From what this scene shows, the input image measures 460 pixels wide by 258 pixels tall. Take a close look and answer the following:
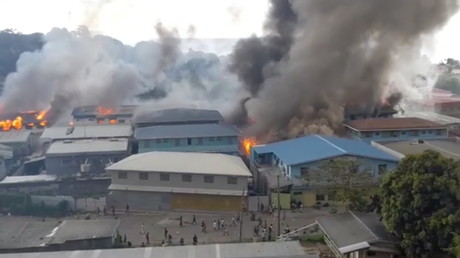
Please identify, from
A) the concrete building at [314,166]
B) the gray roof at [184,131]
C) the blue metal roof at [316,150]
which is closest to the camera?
the concrete building at [314,166]

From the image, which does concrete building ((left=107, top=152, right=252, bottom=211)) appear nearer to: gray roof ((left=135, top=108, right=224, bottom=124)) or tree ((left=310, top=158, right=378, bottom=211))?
tree ((left=310, top=158, right=378, bottom=211))

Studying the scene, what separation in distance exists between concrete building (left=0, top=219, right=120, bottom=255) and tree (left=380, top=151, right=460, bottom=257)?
8525 mm

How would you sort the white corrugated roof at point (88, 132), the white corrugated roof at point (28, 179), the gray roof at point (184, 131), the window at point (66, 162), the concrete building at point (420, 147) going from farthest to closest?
the white corrugated roof at point (88, 132) < the gray roof at point (184, 131) < the window at point (66, 162) < the concrete building at point (420, 147) < the white corrugated roof at point (28, 179)

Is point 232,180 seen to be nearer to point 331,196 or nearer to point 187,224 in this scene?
point 187,224

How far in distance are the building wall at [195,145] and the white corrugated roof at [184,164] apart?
388 centimetres

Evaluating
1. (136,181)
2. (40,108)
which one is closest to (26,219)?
(136,181)

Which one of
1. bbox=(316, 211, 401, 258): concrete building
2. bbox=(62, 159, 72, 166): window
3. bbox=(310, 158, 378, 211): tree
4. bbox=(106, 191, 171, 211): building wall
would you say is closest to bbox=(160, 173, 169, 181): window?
bbox=(106, 191, 171, 211): building wall

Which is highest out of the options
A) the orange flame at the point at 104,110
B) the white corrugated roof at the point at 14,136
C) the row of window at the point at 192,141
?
the orange flame at the point at 104,110

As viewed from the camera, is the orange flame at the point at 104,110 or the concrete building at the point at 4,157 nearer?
the concrete building at the point at 4,157

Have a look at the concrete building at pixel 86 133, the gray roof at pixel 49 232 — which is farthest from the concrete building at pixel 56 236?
the concrete building at pixel 86 133

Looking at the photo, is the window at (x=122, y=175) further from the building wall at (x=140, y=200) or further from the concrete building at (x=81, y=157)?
the concrete building at (x=81, y=157)

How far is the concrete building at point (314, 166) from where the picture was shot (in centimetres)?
2411

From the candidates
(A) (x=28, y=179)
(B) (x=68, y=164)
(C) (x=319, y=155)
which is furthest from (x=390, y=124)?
(A) (x=28, y=179)

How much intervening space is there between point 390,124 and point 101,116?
19.5m
